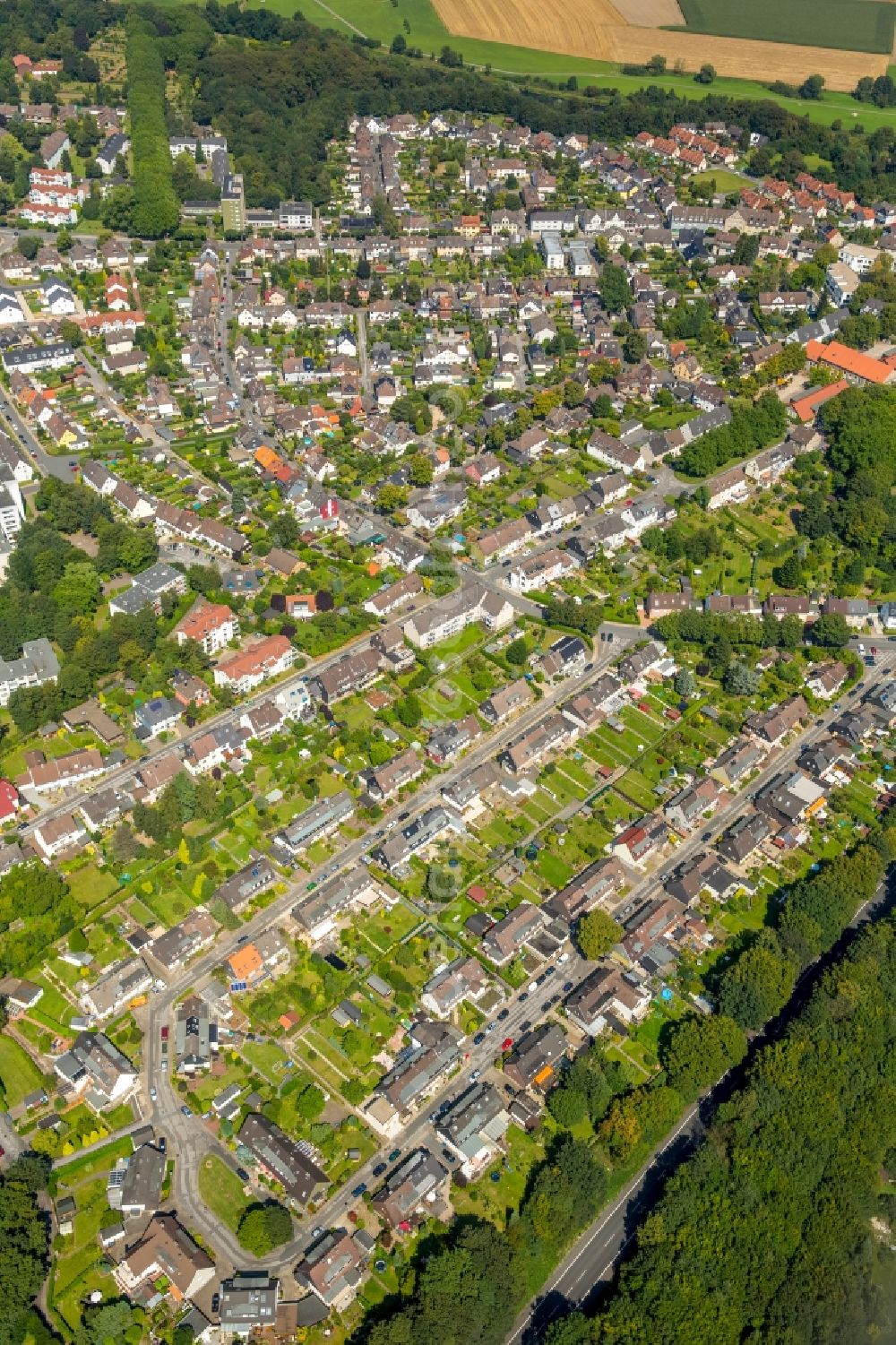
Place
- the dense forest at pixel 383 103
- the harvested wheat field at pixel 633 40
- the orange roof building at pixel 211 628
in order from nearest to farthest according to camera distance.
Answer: the orange roof building at pixel 211 628
the dense forest at pixel 383 103
the harvested wheat field at pixel 633 40

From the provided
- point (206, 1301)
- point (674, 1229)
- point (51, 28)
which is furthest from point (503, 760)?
point (51, 28)

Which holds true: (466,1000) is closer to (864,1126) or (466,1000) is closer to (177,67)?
(864,1126)

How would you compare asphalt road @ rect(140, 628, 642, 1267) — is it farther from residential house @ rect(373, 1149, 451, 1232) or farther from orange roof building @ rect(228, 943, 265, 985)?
orange roof building @ rect(228, 943, 265, 985)

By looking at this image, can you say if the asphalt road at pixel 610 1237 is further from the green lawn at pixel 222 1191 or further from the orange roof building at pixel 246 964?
the orange roof building at pixel 246 964

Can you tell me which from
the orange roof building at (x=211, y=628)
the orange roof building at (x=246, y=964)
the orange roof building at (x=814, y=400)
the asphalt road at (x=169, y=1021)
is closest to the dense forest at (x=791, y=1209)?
the asphalt road at (x=169, y=1021)

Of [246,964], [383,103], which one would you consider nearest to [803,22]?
[383,103]
